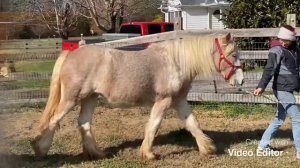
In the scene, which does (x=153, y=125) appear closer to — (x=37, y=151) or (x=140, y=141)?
(x=140, y=141)

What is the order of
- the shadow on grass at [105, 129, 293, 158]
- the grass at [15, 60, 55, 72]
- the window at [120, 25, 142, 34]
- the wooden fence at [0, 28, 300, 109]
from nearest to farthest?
1. the shadow on grass at [105, 129, 293, 158]
2. the wooden fence at [0, 28, 300, 109]
3. the grass at [15, 60, 55, 72]
4. the window at [120, 25, 142, 34]

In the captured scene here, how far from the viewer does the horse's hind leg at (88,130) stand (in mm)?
5941

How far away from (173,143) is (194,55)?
4.85 ft

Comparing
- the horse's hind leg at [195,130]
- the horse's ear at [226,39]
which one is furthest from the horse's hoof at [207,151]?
the horse's ear at [226,39]

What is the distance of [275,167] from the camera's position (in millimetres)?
5566

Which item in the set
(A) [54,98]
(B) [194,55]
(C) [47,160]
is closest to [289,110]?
(B) [194,55]

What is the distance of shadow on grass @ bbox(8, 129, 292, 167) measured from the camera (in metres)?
5.84

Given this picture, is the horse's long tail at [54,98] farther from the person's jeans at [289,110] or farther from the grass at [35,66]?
the grass at [35,66]

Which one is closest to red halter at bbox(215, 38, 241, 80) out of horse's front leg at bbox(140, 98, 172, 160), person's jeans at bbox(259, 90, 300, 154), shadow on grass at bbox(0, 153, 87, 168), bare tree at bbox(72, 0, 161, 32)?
person's jeans at bbox(259, 90, 300, 154)

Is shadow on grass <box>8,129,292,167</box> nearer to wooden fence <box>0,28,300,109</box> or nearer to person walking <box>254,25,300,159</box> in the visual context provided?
wooden fence <box>0,28,300,109</box>

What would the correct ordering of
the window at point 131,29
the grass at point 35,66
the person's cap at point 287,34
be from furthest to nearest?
the window at point 131,29 → the grass at point 35,66 → the person's cap at point 287,34

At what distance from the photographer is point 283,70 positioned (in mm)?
5668

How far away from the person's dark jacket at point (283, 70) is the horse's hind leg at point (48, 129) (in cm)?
246

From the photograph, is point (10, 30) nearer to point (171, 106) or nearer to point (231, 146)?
point (171, 106)
